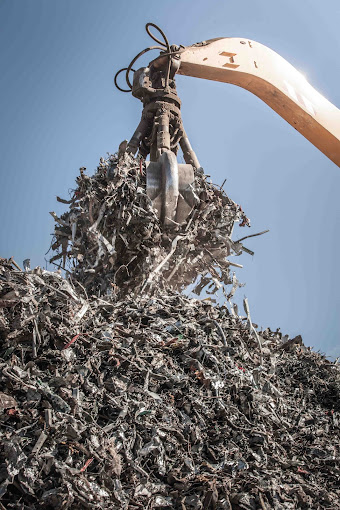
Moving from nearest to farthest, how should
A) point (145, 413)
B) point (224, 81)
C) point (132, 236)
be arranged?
point (145, 413)
point (132, 236)
point (224, 81)

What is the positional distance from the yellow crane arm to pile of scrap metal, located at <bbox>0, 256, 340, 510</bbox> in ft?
12.9

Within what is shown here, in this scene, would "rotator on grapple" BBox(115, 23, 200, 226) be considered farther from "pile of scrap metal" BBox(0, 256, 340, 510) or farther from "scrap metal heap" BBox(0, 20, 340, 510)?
"pile of scrap metal" BBox(0, 256, 340, 510)


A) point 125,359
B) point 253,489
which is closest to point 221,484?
point 253,489

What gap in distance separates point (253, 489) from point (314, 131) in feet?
17.3

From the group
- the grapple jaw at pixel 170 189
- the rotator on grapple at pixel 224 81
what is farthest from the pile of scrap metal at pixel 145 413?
the rotator on grapple at pixel 224 81

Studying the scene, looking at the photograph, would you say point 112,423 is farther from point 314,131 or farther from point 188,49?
point 188,49

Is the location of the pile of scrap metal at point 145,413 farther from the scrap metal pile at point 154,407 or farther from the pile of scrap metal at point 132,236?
the pile of scrap metal at point 132,236

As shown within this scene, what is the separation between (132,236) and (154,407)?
2517 millimetres

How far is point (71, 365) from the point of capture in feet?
8.55

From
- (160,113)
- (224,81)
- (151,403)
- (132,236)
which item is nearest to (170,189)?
(132,236)

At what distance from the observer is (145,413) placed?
2490mm

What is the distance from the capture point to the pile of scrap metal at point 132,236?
15.2 feet

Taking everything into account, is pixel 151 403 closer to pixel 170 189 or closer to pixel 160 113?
pixel 170 189

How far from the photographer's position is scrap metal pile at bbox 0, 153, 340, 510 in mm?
2109
